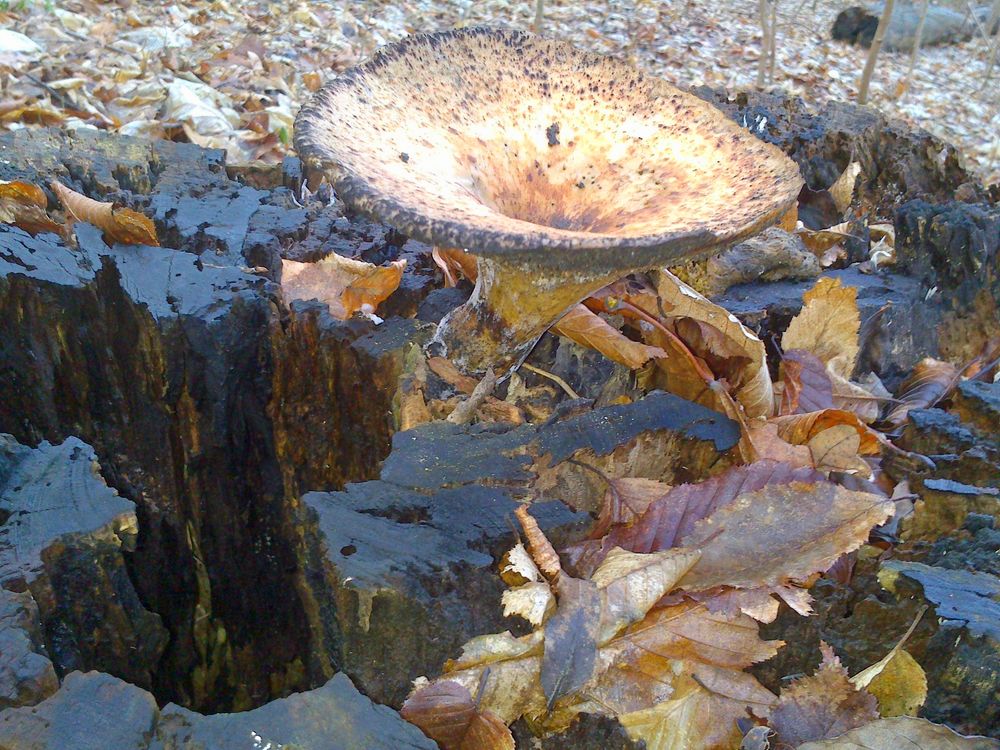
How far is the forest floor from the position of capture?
5.39 m

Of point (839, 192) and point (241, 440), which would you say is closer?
point (241, 440)

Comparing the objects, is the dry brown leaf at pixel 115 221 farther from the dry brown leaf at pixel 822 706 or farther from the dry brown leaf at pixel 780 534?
the dry brown leaf at pixel 822 706

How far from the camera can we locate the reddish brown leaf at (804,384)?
2172 mm

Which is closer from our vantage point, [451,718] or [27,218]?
[451,718]

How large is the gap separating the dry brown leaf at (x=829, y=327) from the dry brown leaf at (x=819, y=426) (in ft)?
1.21

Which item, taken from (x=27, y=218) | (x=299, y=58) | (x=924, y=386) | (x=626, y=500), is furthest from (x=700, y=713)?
(x=299, y=58)

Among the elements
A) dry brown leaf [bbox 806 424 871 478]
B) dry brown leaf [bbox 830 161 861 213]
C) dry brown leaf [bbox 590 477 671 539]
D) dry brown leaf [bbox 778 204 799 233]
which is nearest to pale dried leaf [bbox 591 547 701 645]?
dry brown leaf [bbox 590 477 671 539]

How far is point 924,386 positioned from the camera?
2.40m

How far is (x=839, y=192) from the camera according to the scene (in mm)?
3418

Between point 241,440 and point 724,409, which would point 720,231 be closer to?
point 724,409

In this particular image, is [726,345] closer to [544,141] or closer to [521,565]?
[544,141]

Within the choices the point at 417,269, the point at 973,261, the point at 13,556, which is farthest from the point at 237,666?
the point at 973,261

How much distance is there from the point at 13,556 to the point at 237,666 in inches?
51.1

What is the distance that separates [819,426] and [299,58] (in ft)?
23.8
